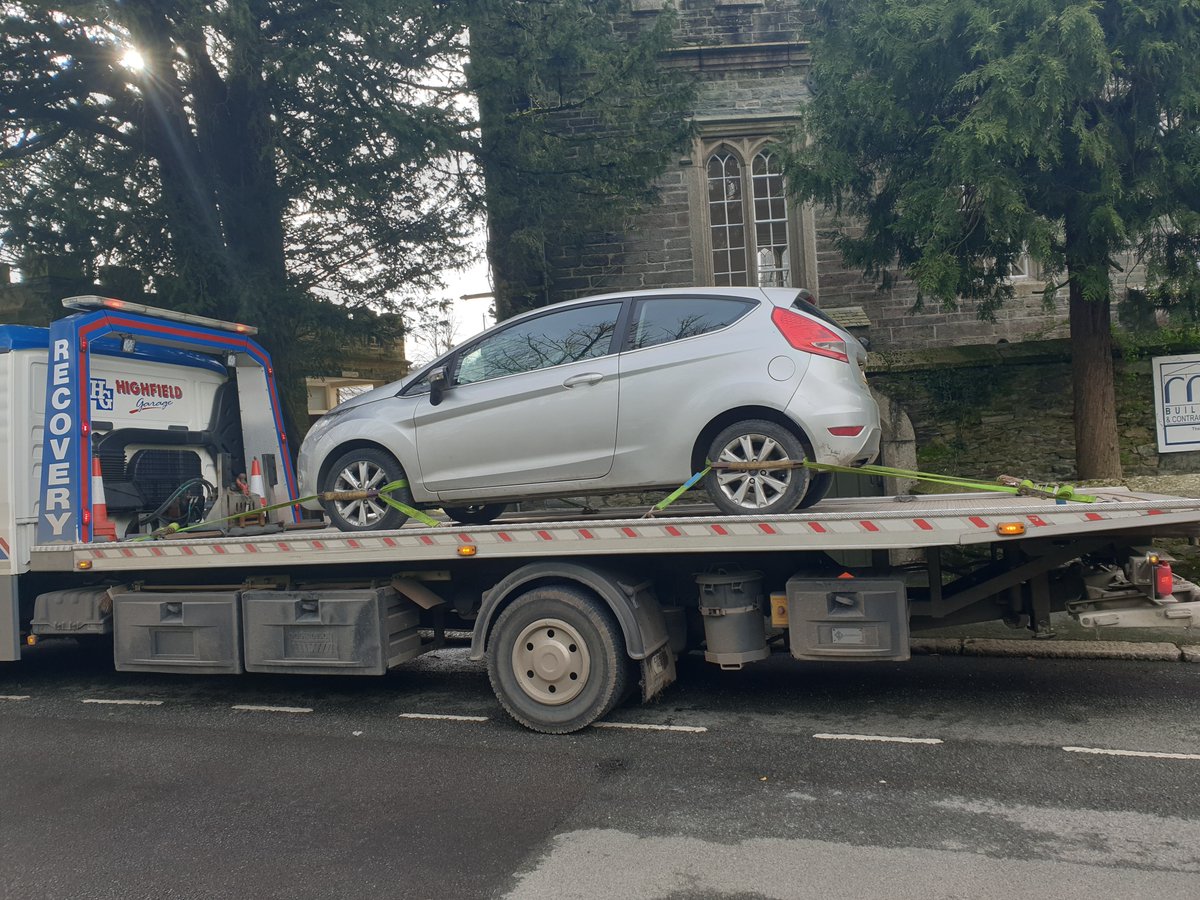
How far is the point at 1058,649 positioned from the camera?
→ 716cm

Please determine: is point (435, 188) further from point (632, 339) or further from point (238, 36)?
point (632, 339)

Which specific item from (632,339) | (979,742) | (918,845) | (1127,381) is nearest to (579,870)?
(918,845)

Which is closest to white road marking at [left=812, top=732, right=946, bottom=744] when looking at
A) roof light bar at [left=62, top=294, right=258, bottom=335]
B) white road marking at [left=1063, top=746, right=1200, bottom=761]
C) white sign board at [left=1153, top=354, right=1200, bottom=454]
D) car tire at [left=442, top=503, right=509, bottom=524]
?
white road marking at [left=1063, top=746, right=1200, bottom=761]

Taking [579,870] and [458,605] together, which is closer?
Answer: [579,870]

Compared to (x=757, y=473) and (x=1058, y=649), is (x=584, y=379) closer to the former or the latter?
(x=757, y=473)

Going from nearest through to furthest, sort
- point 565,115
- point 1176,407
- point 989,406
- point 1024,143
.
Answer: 1. point 1024,143
2. point 1176,407
3. point 989,406
4. point 565,115

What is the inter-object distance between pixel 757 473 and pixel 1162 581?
217 centimetres

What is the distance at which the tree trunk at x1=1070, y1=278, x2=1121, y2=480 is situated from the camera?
9.89 meters

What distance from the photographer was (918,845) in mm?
3865

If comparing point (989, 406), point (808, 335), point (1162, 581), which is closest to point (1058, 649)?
point (1162, 581)

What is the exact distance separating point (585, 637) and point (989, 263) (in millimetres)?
6783

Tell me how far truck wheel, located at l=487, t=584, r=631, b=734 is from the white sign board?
8073mm

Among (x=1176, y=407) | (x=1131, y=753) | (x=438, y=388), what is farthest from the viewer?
(x=1176, y=407)

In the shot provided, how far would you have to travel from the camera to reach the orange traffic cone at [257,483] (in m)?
8.20
